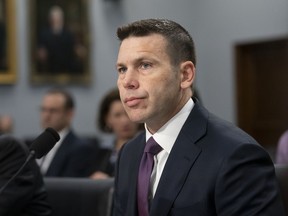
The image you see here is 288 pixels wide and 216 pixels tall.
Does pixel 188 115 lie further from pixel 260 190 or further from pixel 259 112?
pixel 259 112

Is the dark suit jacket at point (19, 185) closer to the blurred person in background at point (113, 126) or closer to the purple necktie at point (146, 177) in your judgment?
the purple necktie at point (146, 177)

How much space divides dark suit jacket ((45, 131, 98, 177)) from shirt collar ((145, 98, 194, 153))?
2676 mm

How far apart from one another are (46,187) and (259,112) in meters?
6.77

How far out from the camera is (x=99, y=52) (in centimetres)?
998

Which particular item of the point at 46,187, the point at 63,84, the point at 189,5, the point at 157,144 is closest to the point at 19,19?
the point at 63,84

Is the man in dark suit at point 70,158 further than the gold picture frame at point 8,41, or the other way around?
the gold picture frame at point 8,41

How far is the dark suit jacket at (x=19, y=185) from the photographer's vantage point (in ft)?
10.7

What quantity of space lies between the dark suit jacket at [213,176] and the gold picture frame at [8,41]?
660 cm

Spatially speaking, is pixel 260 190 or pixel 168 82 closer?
pixel 260 190

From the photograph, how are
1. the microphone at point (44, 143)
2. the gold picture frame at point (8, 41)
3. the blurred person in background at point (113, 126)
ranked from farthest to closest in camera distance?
1. the gold picture frame at point (8, 41)
2. the blurred person in background at point (113, 126)
3. the microphone at point (44, 143)

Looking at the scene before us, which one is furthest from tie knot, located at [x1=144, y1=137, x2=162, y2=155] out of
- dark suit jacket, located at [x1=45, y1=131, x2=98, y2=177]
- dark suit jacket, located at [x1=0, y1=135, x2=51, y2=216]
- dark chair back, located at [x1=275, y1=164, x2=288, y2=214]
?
dark suit jacket, located at [x1=45, y1=131, x2=98, y2=177]

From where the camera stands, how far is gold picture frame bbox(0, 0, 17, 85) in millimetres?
8984

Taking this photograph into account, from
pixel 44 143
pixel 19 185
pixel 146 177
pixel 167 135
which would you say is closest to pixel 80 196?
pixel 19 185

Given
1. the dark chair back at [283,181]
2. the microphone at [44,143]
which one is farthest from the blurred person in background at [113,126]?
the microphone at [44,143]
